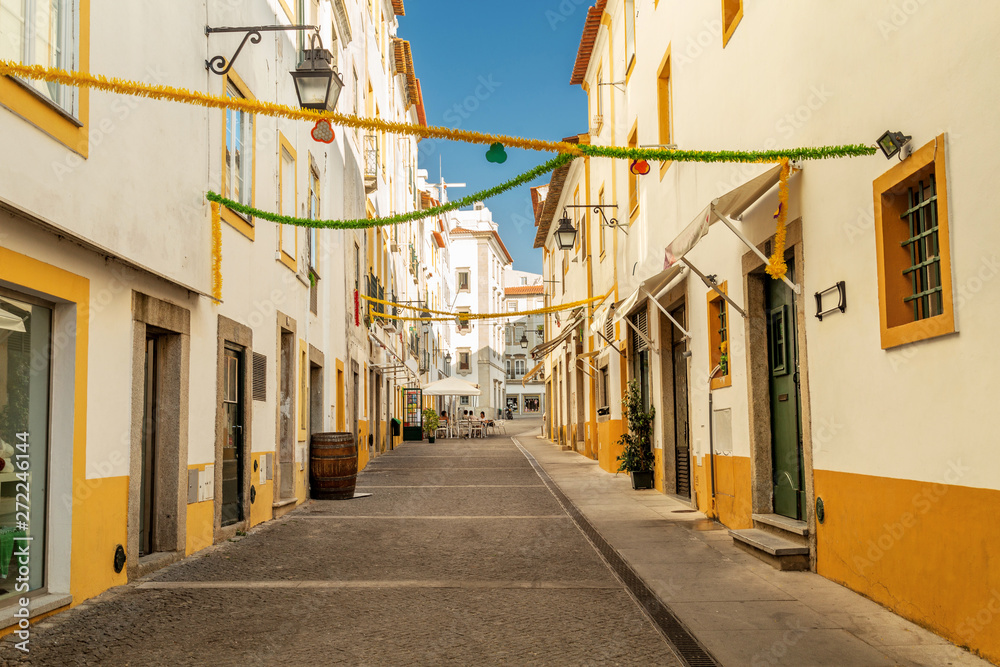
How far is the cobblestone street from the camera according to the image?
16.0ft

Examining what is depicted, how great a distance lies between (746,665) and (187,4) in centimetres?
704

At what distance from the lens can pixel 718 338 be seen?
34.4 ft

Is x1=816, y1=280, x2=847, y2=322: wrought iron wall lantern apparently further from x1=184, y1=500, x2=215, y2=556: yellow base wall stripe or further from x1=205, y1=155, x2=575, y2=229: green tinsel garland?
x1=184, y1=500, x2=215, y2=556: yellow base wall stripe

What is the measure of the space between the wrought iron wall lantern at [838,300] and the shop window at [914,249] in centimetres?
62

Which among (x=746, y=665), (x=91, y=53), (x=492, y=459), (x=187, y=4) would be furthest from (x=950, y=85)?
(x=492, y=459)

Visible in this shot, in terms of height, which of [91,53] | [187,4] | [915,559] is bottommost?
[915,559]

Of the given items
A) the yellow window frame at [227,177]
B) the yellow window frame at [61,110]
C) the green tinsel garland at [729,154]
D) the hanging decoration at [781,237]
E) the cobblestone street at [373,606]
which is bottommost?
the cobblestone street at [373,606]

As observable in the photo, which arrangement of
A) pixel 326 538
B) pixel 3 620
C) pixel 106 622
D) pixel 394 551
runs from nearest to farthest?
pixel 3 620 → pixel 106 622 → pixel 394 551 → pixel 326 538

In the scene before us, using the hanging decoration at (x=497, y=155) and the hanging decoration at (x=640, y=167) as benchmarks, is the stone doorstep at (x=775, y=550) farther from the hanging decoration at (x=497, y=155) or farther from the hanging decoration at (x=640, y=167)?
the hanging decoration at (x=640, y=167)

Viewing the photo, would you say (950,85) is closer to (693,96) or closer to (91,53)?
(91,53)

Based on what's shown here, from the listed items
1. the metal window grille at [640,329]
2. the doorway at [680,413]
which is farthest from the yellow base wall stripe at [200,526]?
the metal window grille at [640,329]

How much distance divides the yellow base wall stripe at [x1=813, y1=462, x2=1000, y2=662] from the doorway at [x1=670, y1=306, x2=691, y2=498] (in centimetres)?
610

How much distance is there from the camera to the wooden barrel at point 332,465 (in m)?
13.4

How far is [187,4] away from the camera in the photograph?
7988mm
